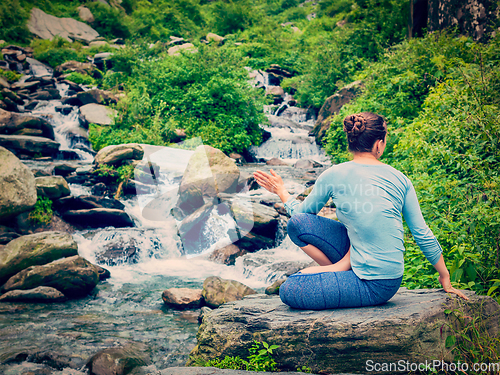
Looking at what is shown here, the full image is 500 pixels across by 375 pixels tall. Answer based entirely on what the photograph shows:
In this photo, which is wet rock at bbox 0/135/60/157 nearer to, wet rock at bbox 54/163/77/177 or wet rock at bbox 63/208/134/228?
wet rock at bbox 54/163/77/177

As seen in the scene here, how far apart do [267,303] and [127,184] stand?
890cm

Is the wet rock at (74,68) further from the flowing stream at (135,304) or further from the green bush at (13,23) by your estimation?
the flowing stream at (135,304)

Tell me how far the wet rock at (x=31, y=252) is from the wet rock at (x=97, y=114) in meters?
9.59

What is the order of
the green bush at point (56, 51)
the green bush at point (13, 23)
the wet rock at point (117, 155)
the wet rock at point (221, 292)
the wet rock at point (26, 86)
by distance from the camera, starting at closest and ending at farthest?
the wet rock at point (221, 292)
the wet rock at point (117, 155)
the wet rock at point (26, 86)
the green bush at point (56, 51)
the green bush at point (13, 23)


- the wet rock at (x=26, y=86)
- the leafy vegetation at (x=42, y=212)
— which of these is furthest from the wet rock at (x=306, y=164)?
the wet rock at (x=26, y=86)

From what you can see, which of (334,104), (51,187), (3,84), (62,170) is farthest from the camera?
(3,84)

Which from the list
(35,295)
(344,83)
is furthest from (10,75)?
(35,295)

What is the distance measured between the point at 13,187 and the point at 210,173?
4.76 meters

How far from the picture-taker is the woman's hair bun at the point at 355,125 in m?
2.29

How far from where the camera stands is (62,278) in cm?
636

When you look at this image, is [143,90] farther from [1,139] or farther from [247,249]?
[247,249]

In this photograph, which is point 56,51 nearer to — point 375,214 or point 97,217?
point 97,217

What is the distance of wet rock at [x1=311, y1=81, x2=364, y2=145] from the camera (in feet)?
46.8

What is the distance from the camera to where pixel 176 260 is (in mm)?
8531
